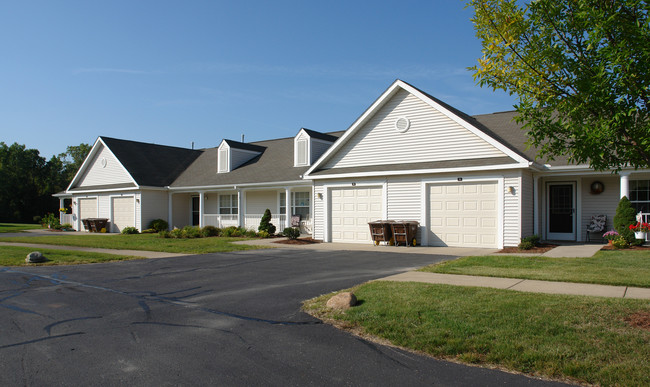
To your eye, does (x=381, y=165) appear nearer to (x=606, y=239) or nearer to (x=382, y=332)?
(x=606, y=239)

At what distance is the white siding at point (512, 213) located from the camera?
16078mm

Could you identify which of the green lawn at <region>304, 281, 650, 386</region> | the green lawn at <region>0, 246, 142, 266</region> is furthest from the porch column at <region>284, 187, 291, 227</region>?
the green lawn at <region>304, 281, 650, 386</region>

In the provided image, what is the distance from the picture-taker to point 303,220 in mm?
25547

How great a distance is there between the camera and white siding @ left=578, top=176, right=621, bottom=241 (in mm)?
18250

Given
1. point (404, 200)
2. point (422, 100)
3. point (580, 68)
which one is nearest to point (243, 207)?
point (404, 200)

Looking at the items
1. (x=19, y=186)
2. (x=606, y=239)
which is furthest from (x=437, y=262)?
(x=19, y=186)

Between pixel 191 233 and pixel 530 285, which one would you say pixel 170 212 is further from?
pixel 530 285

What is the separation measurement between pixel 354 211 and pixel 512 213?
6553 mm

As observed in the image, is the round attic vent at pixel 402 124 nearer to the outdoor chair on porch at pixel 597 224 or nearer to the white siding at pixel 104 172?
the outdoor chair on porch at pixel 597 224

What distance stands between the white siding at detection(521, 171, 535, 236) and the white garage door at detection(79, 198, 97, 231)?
92.6ft

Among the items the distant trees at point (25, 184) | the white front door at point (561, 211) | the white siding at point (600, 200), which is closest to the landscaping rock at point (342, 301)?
the white front door at point (561, 211)

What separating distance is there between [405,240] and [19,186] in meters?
47.3

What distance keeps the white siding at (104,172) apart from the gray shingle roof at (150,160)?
0.63m

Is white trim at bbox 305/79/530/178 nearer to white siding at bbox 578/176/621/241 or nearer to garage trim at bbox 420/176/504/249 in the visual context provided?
garage trim at bbox 420/176/504/249
